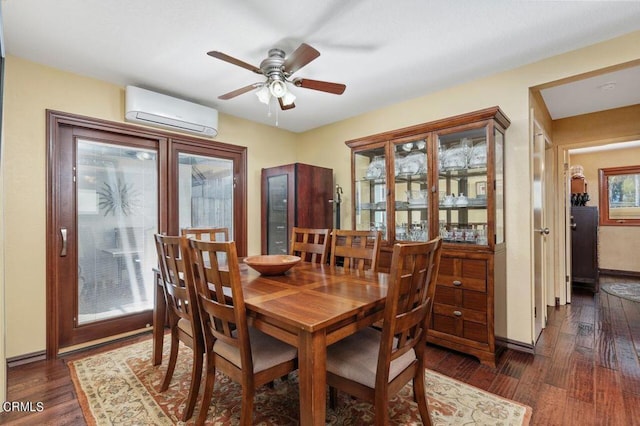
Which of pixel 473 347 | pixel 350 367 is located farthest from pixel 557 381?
pixel 350 367

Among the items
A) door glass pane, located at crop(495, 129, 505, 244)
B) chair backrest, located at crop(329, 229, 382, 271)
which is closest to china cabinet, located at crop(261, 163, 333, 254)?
chair backrest, located at crop(329, 229, 382, 271)

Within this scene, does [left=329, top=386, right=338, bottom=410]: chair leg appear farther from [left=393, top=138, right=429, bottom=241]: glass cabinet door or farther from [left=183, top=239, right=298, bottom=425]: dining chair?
[left=393, top=138, right=429, bottom=241]: glass cabinet door

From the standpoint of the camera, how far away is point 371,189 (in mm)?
3293

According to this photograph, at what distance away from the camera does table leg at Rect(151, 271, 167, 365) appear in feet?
7.50

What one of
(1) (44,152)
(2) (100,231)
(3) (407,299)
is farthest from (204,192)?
(3) (407,299)

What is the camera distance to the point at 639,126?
324 centimetres

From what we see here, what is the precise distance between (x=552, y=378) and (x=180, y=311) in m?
2.62

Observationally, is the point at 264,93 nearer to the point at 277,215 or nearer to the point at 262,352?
the point at 262,352

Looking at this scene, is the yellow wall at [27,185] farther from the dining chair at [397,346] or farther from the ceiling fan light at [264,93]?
the dining chair at [397,346]

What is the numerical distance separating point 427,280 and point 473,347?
141 cm

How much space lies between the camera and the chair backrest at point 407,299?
1.25 m

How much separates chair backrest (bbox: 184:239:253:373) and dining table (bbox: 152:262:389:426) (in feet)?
0.29

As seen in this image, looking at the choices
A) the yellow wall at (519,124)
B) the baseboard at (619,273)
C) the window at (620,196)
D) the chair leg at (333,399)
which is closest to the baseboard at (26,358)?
the chair leg at (333,399)

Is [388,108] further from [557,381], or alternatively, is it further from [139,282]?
[139,282]
